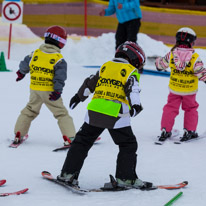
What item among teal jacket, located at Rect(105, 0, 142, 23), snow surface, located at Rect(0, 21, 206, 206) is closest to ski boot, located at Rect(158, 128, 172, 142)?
snow surface, located at Rect(0, 21, 206, 206)

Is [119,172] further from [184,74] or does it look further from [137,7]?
[137,7]

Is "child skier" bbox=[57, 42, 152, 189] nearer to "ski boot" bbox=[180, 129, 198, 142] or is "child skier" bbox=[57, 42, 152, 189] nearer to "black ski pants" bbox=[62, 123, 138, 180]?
"black ski pants" bbox=[62, 123, 138, 180]

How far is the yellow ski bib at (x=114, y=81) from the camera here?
4.69 meters

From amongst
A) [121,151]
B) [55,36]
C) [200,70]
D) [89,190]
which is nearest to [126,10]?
[200,70]

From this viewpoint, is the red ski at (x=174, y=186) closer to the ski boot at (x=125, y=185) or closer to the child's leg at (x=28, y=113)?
the ski boot at (x=125, y=185)

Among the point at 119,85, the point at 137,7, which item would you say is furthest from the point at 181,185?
the point at 137,7

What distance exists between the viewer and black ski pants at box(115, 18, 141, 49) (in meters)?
11.2

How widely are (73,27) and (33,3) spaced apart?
1.54 m

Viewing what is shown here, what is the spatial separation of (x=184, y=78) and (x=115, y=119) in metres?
2.54

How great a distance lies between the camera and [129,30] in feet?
36.9

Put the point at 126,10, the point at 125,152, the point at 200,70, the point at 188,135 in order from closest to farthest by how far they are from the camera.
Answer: the point at 125,152
the point at 200,70
the point at 188,135
the point at 126,10

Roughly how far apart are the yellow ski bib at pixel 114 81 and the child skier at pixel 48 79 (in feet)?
4.66

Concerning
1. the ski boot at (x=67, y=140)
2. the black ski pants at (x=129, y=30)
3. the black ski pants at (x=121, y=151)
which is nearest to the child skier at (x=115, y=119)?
the black ski pants at (x=121, y=151)

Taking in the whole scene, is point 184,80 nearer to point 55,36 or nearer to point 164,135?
point 164,135
